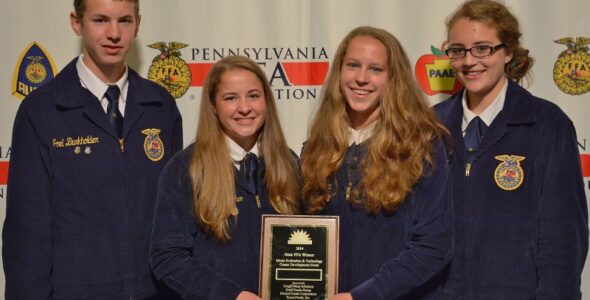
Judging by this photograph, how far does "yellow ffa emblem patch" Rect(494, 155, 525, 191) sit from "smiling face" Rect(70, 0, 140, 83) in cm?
160

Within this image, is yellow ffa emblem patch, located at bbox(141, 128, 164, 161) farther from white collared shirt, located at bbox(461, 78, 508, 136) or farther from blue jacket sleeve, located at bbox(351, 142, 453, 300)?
white collared shirt, located at bbox(461, 78, 508, 136)

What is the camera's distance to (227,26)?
11.3ft

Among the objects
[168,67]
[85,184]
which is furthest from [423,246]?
[168,67]

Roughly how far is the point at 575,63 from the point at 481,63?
92 cm

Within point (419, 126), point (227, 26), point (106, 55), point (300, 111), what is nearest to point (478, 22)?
point (419, 126)

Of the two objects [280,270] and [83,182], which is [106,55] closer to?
[83,182]

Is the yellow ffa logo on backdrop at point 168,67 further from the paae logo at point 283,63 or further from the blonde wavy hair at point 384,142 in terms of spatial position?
the blonde wavy hair at point 384,142

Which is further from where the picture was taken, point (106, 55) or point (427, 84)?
point (427, 84)

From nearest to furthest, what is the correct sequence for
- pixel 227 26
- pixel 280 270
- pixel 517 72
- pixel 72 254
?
pixel 280 270, pixel 72 254, pixel 517 72, pixel 227 26

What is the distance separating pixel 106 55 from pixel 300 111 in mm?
1069

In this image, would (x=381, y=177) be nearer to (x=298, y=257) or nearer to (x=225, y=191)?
(x=298, y=257)

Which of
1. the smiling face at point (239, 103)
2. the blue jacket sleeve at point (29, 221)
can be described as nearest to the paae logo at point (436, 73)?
the smiling face at point (239, 103)

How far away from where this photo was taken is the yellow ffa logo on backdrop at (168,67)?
3438 mm

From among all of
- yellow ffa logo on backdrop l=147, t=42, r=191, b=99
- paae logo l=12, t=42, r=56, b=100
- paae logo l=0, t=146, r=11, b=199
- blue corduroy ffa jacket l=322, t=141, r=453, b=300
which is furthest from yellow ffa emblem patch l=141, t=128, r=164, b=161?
paae logo l=0, t=146, r=11, b=199
